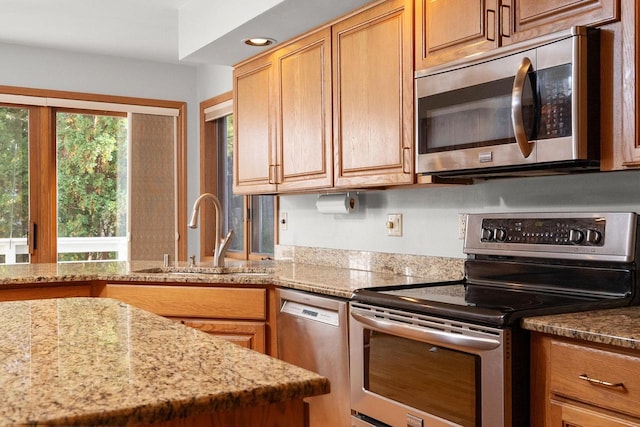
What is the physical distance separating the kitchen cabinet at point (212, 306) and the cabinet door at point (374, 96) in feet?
2.38

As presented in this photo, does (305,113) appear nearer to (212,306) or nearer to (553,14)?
(212,306)

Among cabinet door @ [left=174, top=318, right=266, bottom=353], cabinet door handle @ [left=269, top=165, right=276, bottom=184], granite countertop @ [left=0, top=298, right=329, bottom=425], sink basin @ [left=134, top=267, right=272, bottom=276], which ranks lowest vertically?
cabinet door @ [left=174, top=318, right=266, bottom=353]

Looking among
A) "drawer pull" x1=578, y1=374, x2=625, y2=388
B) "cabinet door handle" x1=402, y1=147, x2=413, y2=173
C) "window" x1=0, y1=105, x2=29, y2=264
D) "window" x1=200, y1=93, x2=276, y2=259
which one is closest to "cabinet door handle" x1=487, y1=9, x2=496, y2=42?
"cabinet door handle" x1=402, y1=147, x2=413, y2=173

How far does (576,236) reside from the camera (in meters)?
2.19

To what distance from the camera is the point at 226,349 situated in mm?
1271

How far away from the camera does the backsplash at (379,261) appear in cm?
288

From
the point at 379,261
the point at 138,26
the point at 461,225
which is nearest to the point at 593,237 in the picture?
the point at 461,225

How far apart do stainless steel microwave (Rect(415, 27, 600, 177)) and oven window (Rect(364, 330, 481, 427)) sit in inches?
26.0

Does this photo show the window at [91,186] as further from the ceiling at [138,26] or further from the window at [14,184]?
A: the ceiling at [138,26]

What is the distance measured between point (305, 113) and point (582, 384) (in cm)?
203

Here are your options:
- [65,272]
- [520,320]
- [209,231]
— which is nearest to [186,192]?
[209,231]

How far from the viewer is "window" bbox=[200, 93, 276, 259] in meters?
4.67

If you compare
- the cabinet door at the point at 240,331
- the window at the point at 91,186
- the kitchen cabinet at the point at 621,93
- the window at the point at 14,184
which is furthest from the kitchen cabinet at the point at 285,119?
the window at the point at 14,184

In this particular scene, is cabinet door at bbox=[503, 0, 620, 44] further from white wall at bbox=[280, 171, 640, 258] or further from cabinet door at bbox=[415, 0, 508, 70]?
white wall at bbox=[280, 171, 640, 258]
